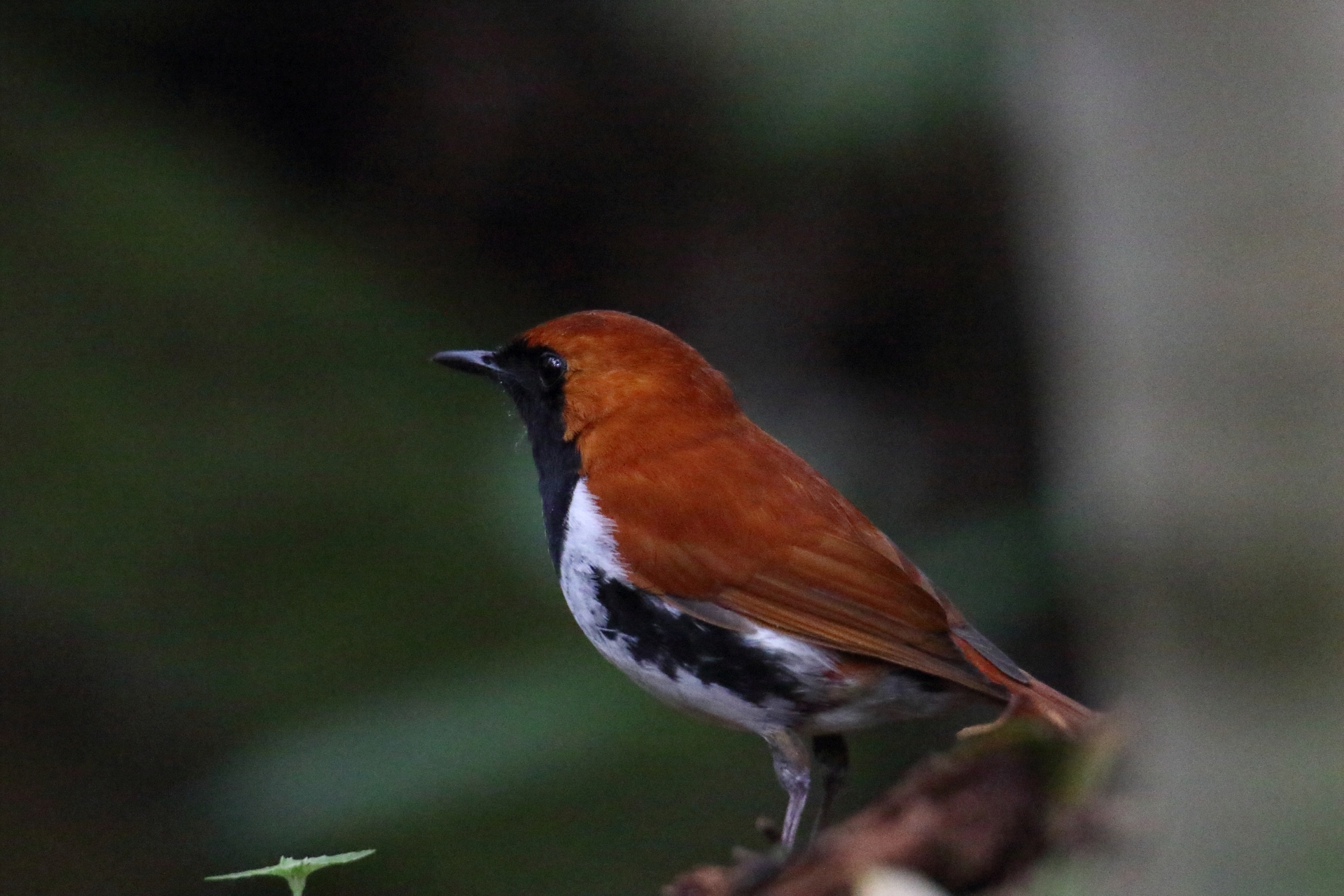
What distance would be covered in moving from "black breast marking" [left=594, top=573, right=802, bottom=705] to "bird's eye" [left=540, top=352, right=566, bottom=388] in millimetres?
521

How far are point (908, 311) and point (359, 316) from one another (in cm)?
269

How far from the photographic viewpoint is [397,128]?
652 centimetres

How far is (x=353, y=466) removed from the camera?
4.68 m

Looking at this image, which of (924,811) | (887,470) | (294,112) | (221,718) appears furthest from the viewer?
(294,112)

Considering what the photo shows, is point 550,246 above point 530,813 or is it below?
above

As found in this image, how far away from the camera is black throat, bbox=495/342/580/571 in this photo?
2953 mm

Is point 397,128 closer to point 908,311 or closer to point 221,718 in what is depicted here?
point 908,311

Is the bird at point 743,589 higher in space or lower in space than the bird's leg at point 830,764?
higher

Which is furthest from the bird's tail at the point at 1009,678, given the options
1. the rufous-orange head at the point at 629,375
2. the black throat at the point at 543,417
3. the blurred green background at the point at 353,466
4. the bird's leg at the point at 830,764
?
the blurred green background at the point at 353,466

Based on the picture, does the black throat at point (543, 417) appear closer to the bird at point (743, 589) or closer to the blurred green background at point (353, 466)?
the bird at point (743, 589)

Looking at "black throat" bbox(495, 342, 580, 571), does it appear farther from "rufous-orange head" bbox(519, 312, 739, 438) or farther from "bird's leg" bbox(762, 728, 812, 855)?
"bird's leg" bbox(762, 728, 812, 855)

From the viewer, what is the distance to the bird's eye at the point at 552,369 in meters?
2.99

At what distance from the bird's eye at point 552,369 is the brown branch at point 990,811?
5.63 feet

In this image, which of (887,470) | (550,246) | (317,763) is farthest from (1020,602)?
(550,246)
